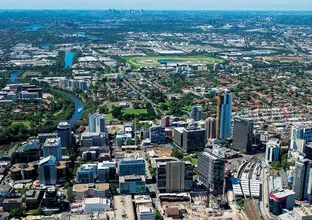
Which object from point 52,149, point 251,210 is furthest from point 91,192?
point 251,210

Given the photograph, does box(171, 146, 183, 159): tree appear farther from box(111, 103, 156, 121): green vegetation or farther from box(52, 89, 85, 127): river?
box(52, 89, 85, 127): river

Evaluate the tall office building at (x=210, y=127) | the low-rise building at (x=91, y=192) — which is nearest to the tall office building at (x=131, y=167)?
the low-rise building at (x=91, y=192)

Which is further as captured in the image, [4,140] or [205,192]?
[4,140]

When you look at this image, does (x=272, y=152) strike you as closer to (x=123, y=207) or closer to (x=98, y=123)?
(x=123, y=207)

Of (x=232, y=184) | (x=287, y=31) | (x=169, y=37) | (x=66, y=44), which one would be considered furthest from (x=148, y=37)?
(x=232, y=184)

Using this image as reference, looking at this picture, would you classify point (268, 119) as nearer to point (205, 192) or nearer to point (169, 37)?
point (205, 192)

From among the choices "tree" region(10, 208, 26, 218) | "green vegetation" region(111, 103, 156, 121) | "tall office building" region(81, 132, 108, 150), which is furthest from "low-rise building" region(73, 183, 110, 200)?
"green vegetation" region(111, 103, 156, 121)
